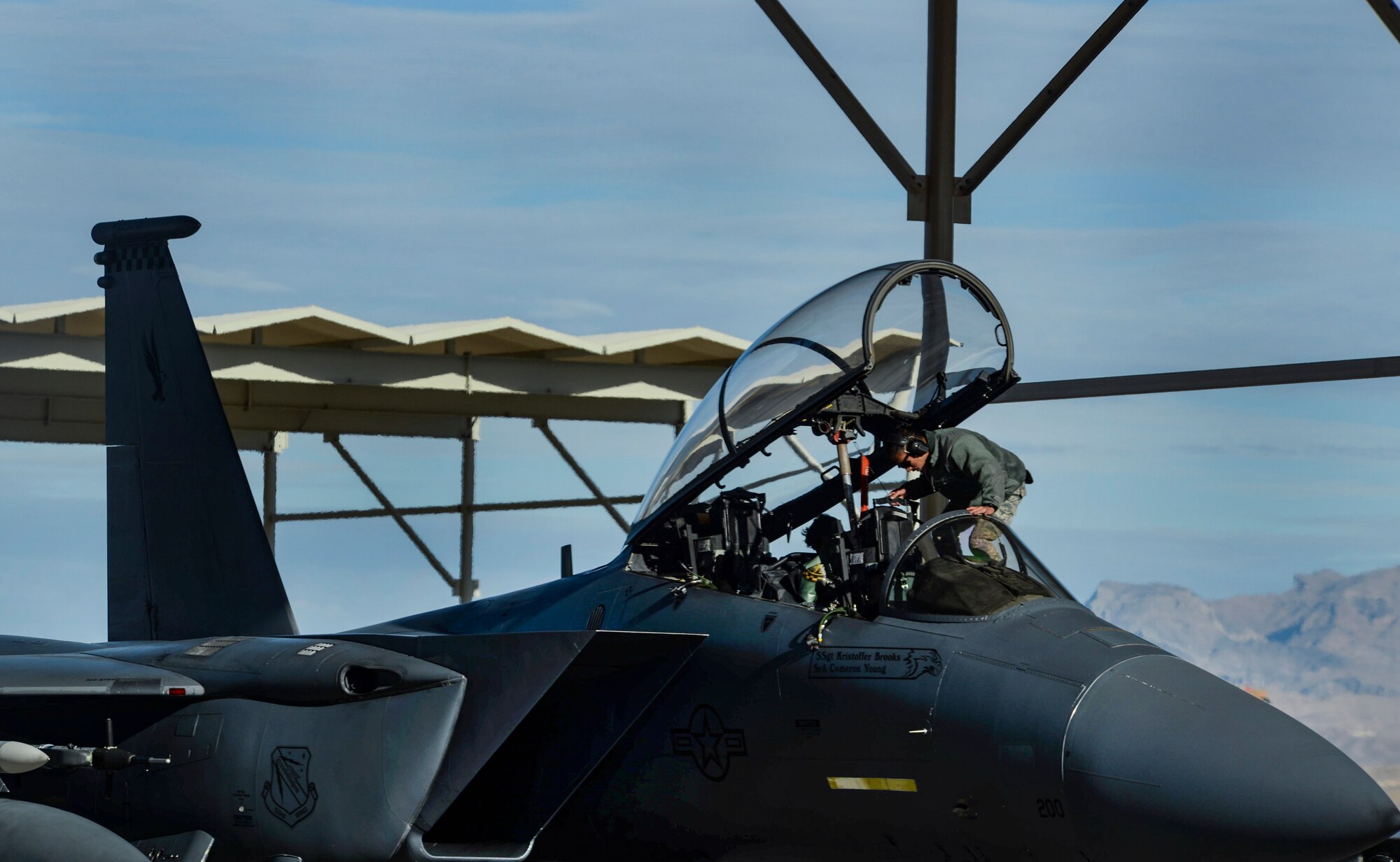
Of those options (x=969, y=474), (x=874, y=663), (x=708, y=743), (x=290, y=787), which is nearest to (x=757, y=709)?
(x=708, y=743)

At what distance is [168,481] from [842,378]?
564 cm

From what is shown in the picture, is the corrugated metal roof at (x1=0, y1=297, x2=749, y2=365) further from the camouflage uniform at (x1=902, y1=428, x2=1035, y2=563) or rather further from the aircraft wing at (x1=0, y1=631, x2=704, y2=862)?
the camouflage uniform at (x1=902, y1=428, x2=1035, y2=563)

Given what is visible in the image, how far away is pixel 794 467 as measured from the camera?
280 inches

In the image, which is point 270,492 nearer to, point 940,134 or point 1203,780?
point 940,134

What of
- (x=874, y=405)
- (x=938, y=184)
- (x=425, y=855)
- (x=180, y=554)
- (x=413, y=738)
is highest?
(x=938, y=184)

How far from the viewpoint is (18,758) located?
21.9ft

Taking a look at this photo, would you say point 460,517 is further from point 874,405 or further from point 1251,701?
point 1251,701

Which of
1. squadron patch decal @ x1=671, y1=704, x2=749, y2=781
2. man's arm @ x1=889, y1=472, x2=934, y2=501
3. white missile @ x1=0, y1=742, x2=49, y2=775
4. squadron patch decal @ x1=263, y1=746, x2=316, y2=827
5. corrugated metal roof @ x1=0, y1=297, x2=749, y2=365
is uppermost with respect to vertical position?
corrugated metal roof @ x1=0, y1=297, x2=749, y2=365

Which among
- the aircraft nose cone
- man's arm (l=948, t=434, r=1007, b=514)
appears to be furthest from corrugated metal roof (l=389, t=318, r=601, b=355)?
the aircraft nose cone

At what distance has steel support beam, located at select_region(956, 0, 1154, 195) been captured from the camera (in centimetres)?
1175

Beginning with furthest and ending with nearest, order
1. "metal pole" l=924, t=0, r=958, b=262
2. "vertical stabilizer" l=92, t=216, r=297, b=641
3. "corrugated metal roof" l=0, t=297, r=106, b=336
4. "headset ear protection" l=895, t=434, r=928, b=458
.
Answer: "corrugated metal roof" l=0, t=297, r=106, b=336 < "metal pole" l=924, t=0, r=958, b=262 < "vertical stabilizer" l=92, t=216, r=297, b=641 < "headset ear protection" l=895, t=434, r=928, b=458

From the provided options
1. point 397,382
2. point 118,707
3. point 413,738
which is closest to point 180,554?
point 118,707

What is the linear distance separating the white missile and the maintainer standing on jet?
13.4ft

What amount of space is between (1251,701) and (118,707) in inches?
219
